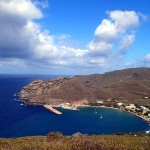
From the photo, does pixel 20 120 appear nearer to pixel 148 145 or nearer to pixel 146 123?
pixel 146 123

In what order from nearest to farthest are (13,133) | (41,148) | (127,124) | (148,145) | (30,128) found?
(41,148) → (148,145) → (13,133) → (30,128) → (127,124)

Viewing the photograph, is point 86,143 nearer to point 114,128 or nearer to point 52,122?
point 114,128

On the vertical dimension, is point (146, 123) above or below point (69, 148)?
below

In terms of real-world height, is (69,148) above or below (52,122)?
above

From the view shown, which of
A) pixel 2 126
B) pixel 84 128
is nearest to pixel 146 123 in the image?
pixel 84 128

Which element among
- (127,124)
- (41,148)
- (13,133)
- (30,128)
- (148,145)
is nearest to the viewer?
(41,148)

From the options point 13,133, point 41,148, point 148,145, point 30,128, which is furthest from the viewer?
point 30,128

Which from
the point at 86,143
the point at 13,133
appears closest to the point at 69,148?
the point at 86,143

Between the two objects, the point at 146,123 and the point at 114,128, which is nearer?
the point at 114,128

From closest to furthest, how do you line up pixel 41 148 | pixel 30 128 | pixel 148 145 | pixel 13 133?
pixel 41 148 < pixel 148 145 < pixel 13 133 < pixel 30 128

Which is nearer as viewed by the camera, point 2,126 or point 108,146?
point 108,146
